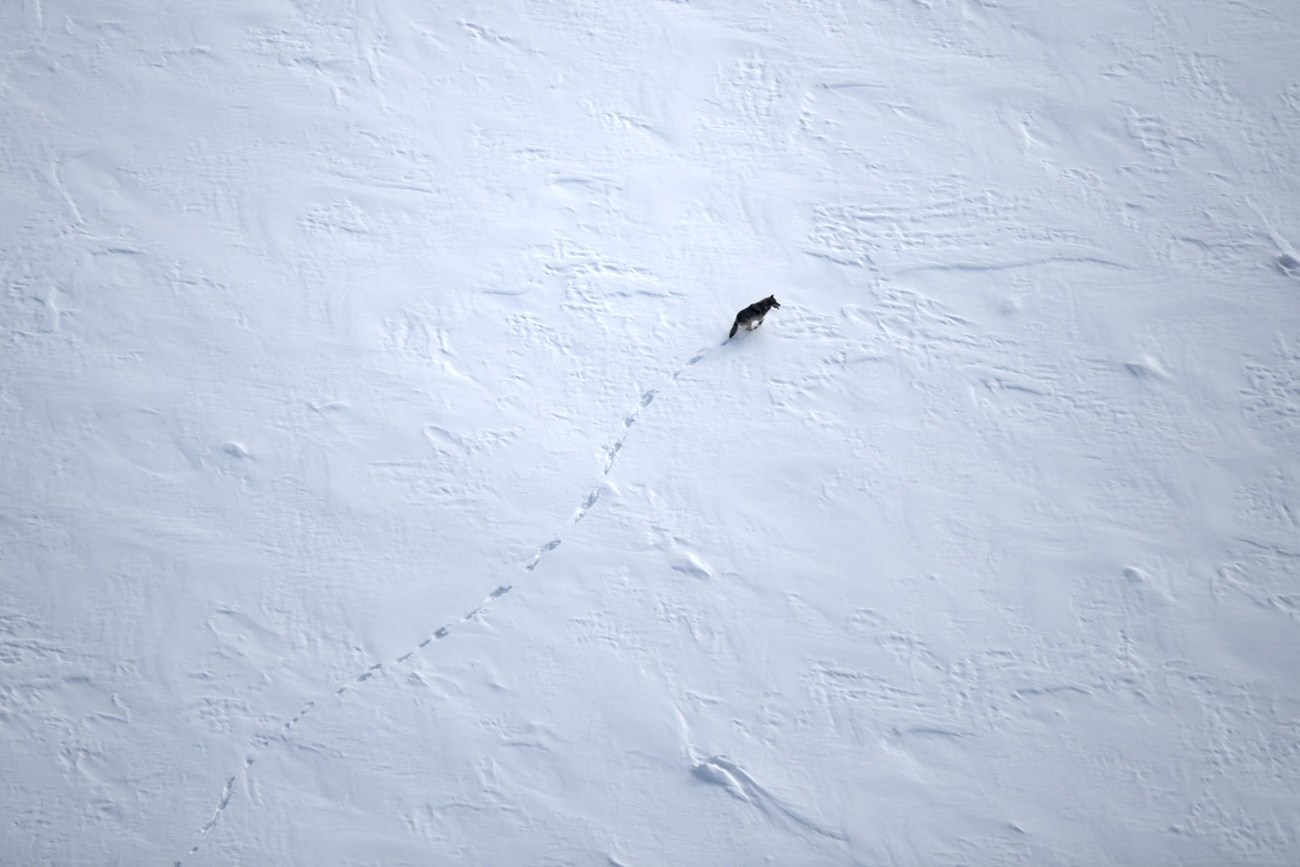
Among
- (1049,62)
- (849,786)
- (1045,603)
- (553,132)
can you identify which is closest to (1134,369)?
(1045,603)

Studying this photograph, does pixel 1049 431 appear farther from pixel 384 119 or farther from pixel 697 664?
pixel 384 119

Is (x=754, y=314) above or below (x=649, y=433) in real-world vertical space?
above

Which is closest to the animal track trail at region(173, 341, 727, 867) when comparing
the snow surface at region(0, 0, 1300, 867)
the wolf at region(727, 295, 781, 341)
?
the snow surface at region(0, 0, 1300, 867)

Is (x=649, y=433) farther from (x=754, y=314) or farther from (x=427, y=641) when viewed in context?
(x=427, y=641)

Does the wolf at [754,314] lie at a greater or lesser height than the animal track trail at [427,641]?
greater

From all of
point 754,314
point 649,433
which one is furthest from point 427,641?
point 754,314

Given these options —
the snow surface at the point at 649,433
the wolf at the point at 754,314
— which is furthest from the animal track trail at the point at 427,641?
the wolf at the point at 754,314

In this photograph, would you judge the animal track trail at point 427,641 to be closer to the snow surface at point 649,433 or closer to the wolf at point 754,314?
the snow surface at point 649,433
